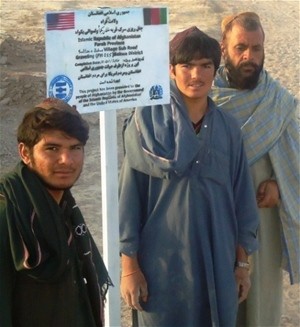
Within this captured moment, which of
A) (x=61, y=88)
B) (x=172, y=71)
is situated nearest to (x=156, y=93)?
(x=172, y=71)

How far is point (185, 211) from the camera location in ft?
9.89

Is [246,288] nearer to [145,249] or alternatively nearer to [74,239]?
[145,249]

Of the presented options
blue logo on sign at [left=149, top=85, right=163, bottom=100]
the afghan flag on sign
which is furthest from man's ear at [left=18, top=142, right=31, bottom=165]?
the afghan flag on sign

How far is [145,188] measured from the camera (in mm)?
3074

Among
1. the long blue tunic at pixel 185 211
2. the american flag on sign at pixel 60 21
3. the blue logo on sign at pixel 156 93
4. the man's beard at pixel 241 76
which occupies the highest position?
the american flag on sign at pixel 60 21

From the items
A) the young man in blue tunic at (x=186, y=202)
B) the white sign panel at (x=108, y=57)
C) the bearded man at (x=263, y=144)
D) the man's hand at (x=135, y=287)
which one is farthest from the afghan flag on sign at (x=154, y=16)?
the man's hand at (x=135, y=287)

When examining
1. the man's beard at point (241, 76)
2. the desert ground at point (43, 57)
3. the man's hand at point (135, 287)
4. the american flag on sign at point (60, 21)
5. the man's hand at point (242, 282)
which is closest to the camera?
the american flag on sign at point (60, 21)

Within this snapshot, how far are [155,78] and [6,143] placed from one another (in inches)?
219

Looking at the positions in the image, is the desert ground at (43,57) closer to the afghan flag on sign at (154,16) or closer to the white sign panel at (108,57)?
the white sign panel at (108,57)

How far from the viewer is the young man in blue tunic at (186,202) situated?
9.84ft

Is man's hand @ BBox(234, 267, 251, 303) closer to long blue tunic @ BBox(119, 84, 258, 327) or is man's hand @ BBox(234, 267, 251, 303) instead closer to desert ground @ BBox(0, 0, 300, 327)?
long blue tunic @ BBox(119, 84, 258, 327)

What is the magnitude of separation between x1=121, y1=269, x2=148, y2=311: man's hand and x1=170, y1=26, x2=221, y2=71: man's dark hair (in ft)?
2.82

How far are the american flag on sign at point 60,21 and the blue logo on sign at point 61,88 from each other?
183mm

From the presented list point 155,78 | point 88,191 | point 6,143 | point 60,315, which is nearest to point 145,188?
point 155,78
